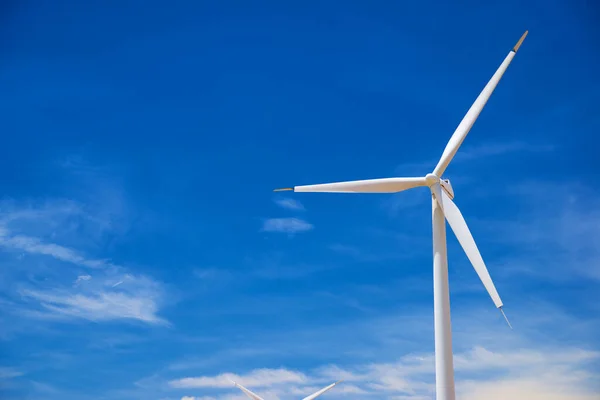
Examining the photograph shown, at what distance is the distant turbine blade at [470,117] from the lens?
36.0 meters

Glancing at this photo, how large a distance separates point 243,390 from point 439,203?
39.1m

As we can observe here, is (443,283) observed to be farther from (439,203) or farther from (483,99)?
(483,99)

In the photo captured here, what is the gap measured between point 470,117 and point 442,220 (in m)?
6.90

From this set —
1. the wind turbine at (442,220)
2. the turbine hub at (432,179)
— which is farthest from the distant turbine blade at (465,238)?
the turbine hub at (432,179)

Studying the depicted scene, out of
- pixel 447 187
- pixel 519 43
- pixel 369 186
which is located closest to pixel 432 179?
pixel 447 187

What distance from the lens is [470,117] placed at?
3703 cm

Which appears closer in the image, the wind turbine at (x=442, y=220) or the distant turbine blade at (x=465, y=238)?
the wind turbine at (x=442, y=220)

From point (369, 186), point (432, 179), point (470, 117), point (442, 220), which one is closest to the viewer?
point (442, 220)

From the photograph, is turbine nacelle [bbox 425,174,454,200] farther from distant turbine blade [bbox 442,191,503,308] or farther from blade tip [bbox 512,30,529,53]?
blade tip [bbox 512,30,529,53]

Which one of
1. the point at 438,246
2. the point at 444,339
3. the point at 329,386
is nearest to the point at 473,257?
the point at 438,246

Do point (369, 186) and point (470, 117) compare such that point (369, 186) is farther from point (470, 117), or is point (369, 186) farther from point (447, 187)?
point (470, 117)

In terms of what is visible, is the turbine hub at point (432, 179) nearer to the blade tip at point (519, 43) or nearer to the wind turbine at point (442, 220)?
the wind turbine at point (442, 220)

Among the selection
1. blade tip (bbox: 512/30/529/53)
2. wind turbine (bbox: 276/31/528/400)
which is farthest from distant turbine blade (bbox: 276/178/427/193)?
blade tip (bbox: 512/30/529/53)

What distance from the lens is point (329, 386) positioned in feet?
212
